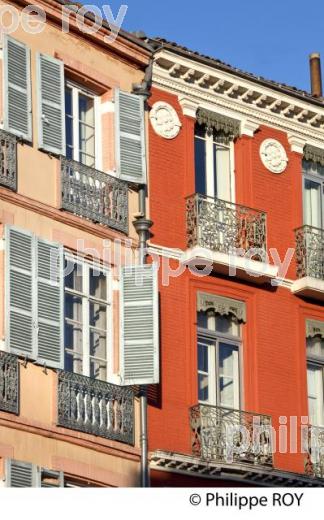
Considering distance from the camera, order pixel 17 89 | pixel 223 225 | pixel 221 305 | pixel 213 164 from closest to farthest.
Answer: pixel 17 89, pixel 221 305, pixel 223 225, pixel 213 164

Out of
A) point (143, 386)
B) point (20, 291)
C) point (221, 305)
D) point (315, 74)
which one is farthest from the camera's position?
point (315, 74)

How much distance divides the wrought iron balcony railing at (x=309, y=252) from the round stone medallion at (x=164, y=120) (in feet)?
10.9

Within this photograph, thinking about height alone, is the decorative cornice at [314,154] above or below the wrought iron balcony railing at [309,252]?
above

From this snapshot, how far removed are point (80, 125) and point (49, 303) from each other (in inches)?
155

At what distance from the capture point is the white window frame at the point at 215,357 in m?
36.3

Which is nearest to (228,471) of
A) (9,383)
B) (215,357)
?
(215,357)

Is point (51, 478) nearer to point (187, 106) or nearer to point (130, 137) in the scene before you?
point (130, 137)

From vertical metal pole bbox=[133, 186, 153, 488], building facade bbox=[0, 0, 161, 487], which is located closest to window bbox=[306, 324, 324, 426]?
vertical metal pole bbox=[133, 186, 153, 488]

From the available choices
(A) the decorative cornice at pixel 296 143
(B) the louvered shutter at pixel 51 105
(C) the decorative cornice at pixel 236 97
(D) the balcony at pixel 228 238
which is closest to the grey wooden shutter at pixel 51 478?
(D) the balcony at pixel 228 238

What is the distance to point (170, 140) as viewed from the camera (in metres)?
36.9

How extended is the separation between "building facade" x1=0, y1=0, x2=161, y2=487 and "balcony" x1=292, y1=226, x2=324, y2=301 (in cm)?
390

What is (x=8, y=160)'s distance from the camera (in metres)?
33.2

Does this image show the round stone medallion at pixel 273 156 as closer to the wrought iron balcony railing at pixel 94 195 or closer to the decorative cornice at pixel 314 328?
the decorative cornice at pixel 314 328

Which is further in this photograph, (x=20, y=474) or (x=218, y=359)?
(x=218, y=359)
